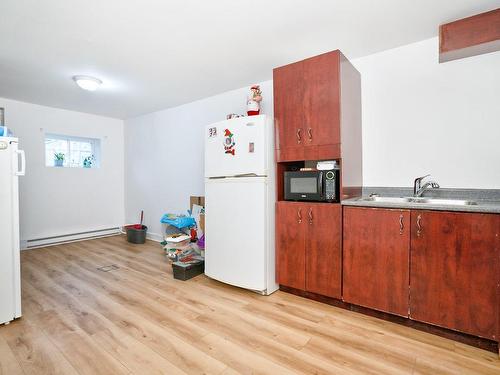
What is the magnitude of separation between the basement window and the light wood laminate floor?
2.67 metres

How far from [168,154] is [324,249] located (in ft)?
10.9

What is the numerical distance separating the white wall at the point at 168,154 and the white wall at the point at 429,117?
134 cm

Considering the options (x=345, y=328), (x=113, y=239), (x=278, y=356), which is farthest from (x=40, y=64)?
(x=345, y=328)

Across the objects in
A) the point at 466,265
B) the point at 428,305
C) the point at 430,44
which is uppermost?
the point at 430,44

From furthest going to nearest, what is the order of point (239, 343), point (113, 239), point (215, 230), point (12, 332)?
1. point (113, 239)
2. point (215, 230)
3. point (12, 332)
4. point (239, 343)

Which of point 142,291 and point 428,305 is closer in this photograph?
point 428,305

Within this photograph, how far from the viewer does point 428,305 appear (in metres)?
1.79

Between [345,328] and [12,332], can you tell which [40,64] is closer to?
[12,332]

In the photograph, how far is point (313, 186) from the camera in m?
2.32

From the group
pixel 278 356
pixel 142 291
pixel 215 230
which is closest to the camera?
pixel 278 356

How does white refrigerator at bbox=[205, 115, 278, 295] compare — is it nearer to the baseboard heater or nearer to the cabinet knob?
the cabinet knob

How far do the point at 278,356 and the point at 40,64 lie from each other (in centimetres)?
364

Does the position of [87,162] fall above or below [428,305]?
above

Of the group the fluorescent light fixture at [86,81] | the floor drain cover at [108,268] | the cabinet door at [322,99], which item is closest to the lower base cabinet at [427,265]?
the cabinet door at [322,99]
